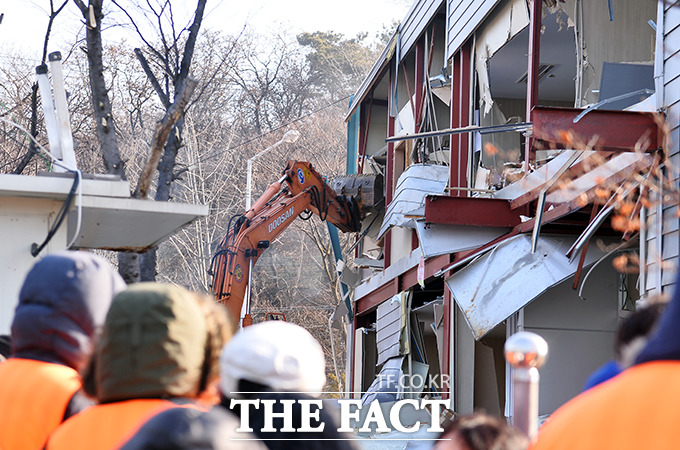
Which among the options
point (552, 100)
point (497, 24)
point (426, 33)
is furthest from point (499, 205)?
point (552, 100)

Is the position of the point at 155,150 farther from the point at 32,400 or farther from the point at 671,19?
the point at 32,400

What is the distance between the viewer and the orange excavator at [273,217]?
14.2m

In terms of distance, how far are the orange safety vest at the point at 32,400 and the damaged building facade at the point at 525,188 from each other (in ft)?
16.2

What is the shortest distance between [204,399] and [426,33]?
12.8 meters

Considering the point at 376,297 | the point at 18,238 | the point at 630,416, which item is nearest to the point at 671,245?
the point at 18,238

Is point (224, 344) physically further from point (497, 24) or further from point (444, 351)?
point (444, 351)

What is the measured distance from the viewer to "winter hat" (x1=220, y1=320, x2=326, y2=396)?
2.31m

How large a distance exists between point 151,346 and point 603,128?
5428mm

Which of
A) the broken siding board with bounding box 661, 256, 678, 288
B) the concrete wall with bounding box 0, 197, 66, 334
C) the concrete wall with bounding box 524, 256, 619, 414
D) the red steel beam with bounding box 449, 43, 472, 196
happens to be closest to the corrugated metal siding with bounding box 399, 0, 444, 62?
the red steel beam with bounding box 449, 43, 472, 196

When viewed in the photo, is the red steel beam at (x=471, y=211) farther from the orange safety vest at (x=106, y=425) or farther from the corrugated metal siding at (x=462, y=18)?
the orange safety vest at (x=106, y=425)

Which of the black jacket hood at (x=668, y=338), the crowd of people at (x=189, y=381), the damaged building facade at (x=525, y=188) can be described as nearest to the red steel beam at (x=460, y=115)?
the damaged building facade at (x=525, y=188)

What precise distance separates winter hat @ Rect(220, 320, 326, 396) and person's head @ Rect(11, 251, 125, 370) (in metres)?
0.75

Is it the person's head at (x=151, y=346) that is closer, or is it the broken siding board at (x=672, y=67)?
the person's head at (x=151, y=346)

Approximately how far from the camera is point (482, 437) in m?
2.00
